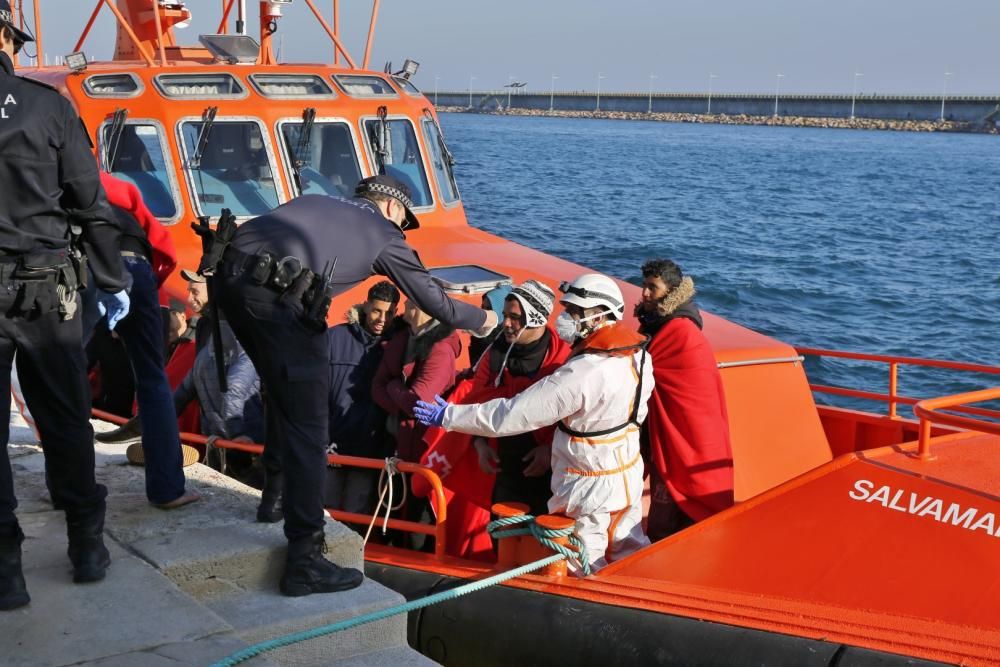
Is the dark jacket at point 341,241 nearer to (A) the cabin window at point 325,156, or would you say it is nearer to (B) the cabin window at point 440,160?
(A) the cabin window at point 325,156

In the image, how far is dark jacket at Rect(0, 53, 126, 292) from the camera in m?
3.20

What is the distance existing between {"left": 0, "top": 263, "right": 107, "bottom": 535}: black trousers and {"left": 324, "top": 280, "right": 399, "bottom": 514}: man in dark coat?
1.78 meters

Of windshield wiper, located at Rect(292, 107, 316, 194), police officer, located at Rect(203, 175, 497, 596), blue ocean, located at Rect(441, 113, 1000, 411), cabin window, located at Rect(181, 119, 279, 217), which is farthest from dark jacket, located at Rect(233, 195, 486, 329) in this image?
blue ocean, located at Rect(441, 113, 1000, 411)

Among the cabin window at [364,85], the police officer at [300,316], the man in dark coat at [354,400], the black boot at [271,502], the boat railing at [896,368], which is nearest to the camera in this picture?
the police officer at [300,316]

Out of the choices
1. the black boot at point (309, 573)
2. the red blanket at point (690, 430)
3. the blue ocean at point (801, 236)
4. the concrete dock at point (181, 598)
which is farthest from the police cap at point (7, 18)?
the blue ocean at point (801, 236)

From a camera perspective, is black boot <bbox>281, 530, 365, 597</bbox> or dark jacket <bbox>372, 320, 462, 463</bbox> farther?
dark jacket <bbox>372, 320, 462, 463</bbox>

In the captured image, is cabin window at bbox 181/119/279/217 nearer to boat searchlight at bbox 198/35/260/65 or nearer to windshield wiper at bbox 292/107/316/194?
windshield wiper at bbox 292/107/316/194

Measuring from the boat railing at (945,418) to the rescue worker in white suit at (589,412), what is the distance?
99 centimetres

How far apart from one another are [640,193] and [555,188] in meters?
3.22

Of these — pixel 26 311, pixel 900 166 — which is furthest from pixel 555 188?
pixel 26 311

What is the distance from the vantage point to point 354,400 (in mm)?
5348

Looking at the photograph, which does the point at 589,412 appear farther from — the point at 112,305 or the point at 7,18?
the point at 7,18

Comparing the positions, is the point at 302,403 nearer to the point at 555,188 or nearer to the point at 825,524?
the point at 825,524

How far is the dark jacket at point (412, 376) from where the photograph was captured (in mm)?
5020
